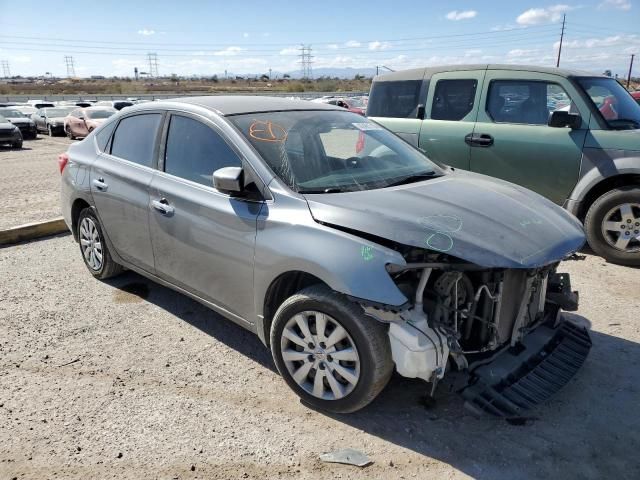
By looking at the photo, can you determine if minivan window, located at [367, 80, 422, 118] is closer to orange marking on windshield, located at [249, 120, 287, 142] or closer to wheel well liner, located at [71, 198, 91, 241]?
orange marking on windshield, located at [249, 120, 287, 142]

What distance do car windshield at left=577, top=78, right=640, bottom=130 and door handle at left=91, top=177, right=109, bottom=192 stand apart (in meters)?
5.15

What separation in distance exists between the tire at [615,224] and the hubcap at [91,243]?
502cm

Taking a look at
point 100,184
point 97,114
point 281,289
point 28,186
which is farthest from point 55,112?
point 281,289

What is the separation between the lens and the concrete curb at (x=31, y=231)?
6293 mm

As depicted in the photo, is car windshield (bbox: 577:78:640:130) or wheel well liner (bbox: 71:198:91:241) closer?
wheel well liner (bbox: 71:198:91:241)

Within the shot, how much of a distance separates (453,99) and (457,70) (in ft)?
1.21

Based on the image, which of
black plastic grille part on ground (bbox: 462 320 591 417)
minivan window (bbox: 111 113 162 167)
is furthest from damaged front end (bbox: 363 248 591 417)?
minivan window (bbox: 111 113 162 167)

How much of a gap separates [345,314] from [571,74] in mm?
4797

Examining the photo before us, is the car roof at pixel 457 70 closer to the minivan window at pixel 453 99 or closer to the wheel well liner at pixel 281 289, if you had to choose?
the minivan window at pixel 453 99

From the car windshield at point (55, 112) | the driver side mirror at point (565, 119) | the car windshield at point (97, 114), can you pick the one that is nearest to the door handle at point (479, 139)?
the driver side mirror at point (565, 119)

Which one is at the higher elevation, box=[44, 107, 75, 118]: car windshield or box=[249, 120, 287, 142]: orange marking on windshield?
box=[249, 120, 287, 142]: orange marking on windshield

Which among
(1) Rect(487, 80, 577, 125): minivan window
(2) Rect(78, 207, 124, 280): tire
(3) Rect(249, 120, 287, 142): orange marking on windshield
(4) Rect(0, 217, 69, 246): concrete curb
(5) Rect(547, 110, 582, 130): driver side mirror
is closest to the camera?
(3) Rect(249, 120, 287, 142): orange marking on windshield

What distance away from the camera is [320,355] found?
302cm

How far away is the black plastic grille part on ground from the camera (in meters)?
2.89
